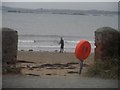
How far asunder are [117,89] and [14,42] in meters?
4.90

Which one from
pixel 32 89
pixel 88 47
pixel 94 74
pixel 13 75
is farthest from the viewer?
pixel 88 47

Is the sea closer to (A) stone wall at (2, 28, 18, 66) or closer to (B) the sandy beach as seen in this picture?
(B) the sandy beach

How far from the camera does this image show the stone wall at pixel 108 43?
45.4ft

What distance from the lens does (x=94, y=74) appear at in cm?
1327

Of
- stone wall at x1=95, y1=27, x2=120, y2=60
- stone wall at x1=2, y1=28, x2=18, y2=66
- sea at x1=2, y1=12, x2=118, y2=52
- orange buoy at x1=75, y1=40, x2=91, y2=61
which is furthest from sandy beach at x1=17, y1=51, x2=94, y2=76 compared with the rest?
sea at x1=2, y1=12, x2=118, y2=52

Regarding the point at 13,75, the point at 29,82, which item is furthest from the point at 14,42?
the point at 29,82

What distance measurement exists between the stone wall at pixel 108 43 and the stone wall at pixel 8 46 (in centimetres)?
313

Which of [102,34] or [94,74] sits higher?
[102,34]

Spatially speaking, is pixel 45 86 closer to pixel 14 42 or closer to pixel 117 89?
pixel 117 89

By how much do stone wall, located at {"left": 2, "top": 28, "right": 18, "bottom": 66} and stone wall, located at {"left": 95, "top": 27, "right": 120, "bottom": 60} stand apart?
3133mm

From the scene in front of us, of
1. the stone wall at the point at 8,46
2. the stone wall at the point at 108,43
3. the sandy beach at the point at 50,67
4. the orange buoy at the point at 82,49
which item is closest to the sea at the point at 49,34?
the sandy beach at the point at 50,67

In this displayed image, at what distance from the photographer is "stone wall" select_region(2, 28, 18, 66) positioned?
1339 centimetres

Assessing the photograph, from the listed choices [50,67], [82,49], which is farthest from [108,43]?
[50,67]

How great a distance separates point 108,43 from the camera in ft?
45.9
